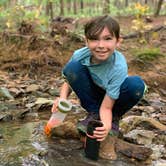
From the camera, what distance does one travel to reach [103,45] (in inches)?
105

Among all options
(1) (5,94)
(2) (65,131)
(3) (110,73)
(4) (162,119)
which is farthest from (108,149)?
(1) (5,94)

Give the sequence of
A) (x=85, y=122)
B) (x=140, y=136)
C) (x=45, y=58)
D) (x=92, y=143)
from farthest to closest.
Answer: (x=45, y=58) < (x=140, y=136) < (x=85, y=122) < (x=92, y=143)

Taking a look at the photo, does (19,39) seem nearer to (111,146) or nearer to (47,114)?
(47,114)

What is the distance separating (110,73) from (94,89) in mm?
256

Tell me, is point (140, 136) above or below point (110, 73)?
below

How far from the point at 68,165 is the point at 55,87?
2619 millimetres

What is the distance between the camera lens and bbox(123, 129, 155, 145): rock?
3280 millimetres

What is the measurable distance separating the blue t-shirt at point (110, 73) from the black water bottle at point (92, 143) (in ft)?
0.78

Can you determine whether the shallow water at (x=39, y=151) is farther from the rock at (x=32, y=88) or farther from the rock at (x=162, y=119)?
the rock at (x=32, y=88)

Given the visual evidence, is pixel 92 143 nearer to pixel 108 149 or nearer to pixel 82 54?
pixel 108 149

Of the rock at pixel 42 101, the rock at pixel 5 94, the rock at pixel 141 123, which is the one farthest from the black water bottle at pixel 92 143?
the rock at pixel 5 94

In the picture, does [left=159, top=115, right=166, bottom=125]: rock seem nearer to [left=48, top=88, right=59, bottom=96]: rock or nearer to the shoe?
the shoe

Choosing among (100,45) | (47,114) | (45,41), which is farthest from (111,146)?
(45,41)

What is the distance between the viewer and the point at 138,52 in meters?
6.45
